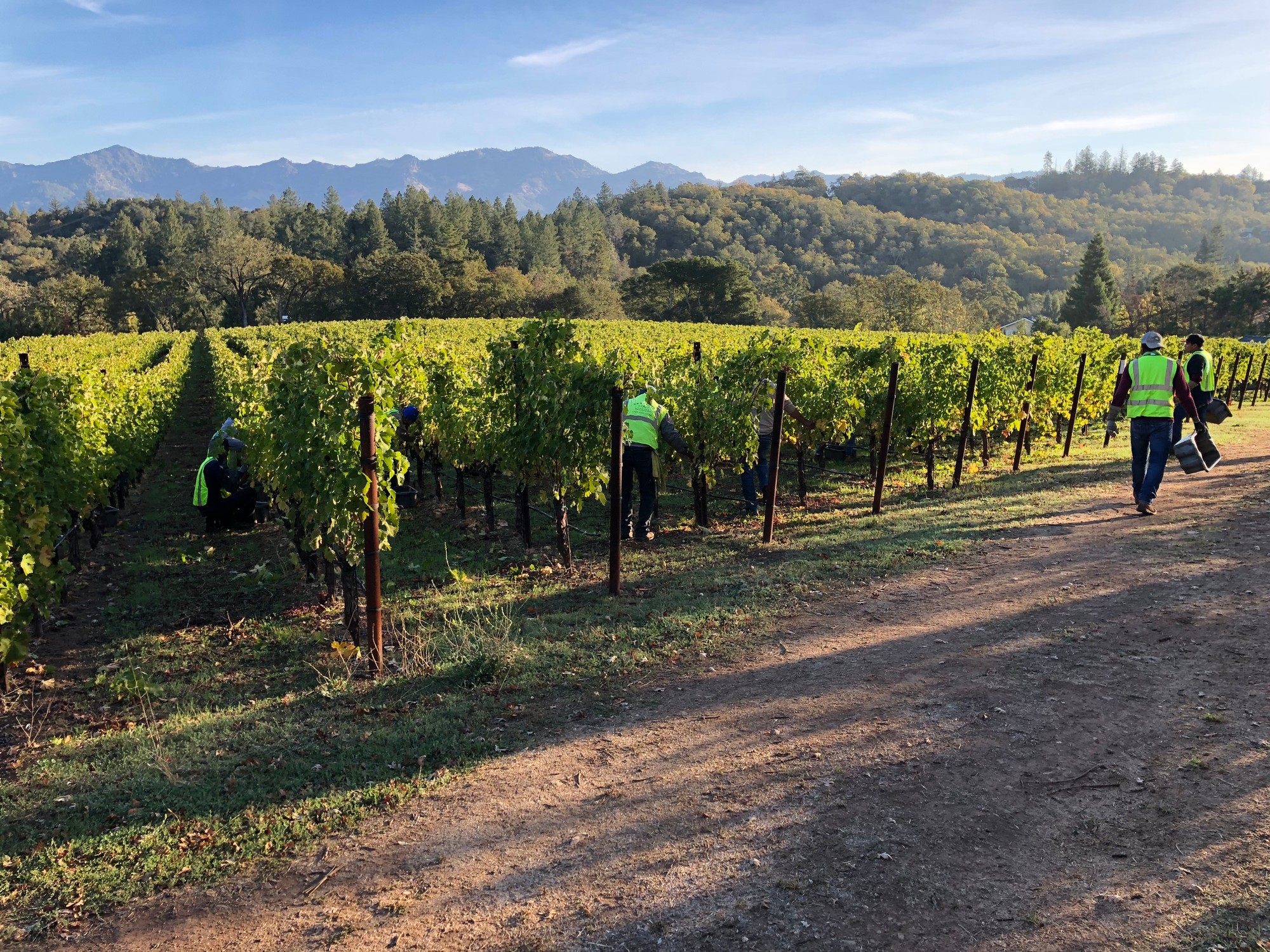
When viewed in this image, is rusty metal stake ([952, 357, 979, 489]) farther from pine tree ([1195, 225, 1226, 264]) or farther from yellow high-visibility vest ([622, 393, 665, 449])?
pine tree ([1195, 225, 1226, 264])

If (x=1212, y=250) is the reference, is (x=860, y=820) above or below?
below

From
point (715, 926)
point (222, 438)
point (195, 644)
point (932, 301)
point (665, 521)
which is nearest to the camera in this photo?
point (715, 926)

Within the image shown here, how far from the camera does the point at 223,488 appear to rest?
9680mm

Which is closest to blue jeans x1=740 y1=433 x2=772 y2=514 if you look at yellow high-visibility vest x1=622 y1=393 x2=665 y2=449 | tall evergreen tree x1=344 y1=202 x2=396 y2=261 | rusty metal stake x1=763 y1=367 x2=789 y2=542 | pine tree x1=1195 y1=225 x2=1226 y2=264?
rusty metal stake x1=763 y1=367 x2=789 y2=542

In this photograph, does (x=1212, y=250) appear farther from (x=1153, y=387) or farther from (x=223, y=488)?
(x=223, y=488)

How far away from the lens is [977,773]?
A: 3.96 metres

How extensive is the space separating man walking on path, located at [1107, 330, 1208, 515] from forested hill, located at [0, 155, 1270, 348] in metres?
60.1

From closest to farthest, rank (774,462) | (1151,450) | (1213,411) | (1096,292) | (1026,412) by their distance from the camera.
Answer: (774,462), (1151,450), (1213,411), (1026,412), (1096,292)

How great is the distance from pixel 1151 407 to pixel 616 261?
→ 343ft

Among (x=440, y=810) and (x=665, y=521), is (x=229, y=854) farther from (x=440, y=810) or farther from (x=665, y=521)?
(x=665, y=521)

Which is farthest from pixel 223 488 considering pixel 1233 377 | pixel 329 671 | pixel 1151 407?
pixel 1233 377

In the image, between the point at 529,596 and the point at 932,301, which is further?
the point at 932,301

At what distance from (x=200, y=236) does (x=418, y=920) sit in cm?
Result: 10581

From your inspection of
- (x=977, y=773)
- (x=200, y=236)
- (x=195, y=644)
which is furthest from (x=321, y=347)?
(x=200, y=236)
